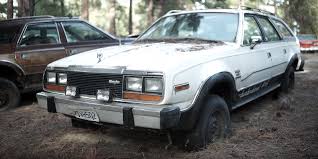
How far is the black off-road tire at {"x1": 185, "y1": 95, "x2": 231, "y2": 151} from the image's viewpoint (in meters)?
4.28

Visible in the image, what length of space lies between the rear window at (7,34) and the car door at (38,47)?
5.5 inches

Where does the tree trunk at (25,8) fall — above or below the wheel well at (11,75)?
above

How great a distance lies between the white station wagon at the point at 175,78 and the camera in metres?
3.87

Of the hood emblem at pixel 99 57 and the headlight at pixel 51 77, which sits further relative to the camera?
the headlight at pixel 51 77

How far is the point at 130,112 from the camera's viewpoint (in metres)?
3.85

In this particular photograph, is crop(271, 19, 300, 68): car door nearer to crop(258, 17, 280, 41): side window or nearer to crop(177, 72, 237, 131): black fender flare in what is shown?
crop(258, 17, 280, 41): side window

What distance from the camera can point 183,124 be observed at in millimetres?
3986

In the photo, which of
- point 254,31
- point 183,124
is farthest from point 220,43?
point 183,124

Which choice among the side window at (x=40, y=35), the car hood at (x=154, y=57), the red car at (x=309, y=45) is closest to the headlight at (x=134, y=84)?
the car hood at (x=154, y=57)

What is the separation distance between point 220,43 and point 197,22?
0.61m

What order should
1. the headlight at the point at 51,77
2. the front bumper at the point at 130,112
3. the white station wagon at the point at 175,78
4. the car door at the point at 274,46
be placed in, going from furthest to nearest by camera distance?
the car door at the point at 274,46, the headlight at the point at 51,77, the white station wagon at the point at 175,78, the front bumper at the point at 130,112

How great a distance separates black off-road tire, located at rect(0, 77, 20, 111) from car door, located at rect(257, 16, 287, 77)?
4.27 metres

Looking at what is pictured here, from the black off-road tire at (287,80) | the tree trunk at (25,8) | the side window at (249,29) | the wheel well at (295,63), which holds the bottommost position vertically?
the black off-road tire at (287,80)

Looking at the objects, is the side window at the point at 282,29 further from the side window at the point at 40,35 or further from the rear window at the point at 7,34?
the rear window at the point at 7,34
